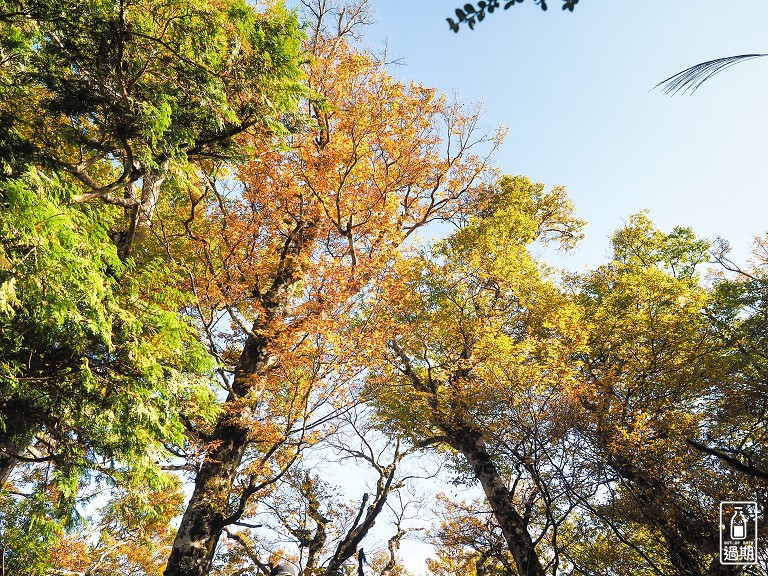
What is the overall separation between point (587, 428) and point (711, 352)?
384 cm

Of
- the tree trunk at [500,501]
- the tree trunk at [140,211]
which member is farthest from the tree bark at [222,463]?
the tree trunk at [500,501]

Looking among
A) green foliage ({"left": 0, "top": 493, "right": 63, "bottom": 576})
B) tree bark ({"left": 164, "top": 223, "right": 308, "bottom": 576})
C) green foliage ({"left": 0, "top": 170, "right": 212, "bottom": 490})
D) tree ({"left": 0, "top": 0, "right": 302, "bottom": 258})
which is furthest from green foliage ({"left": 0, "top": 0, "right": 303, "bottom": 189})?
green foliage ({"left": 0, "top": 493, "right": 63, "bottom": 576})

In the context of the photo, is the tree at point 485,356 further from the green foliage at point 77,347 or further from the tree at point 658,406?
the green foliage at point 77,347

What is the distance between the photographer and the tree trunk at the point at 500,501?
378 inches

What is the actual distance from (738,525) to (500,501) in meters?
4.46

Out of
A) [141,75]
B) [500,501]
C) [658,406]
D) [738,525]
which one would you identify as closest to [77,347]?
Answer: [141,75]

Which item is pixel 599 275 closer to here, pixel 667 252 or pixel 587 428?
pixel 667 252

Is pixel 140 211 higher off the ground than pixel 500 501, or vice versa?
pixel 140 211

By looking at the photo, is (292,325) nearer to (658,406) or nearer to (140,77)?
(140,77)

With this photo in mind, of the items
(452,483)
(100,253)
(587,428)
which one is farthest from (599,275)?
(100,253)
